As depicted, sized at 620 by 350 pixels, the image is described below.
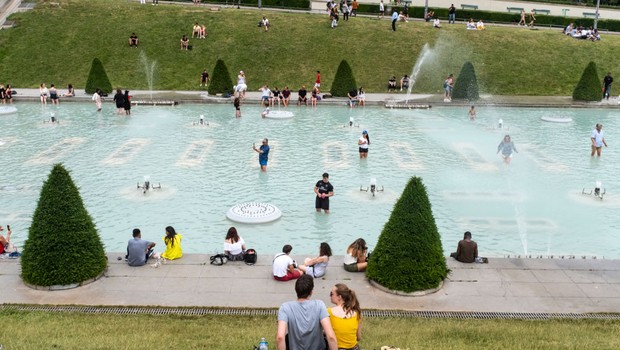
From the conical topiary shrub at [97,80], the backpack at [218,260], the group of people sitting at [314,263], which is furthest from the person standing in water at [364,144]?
the conical topiary shrub at [97,80]

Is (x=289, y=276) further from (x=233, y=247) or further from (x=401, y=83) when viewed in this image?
(x=401, y=83)

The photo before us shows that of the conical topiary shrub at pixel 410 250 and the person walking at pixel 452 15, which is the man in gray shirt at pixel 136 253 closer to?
the conical topiary shrub at pixel 410 250

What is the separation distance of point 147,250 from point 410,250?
5.85 meters

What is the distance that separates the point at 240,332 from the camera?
10047 millimetres

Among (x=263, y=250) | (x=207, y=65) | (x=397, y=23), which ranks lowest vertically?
(x=263, y=250)

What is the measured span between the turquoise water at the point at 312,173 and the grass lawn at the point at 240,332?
4545 millimetres

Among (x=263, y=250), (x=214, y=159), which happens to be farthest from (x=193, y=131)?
(x=263, y=250)

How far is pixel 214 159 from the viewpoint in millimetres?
23297

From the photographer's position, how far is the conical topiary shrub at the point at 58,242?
11.9 meters

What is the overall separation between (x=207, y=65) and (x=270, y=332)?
34.5 meters

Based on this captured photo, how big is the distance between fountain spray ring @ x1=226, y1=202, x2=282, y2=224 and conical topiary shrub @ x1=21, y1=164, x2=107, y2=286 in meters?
5.07

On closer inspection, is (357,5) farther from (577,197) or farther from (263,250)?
(263,250)

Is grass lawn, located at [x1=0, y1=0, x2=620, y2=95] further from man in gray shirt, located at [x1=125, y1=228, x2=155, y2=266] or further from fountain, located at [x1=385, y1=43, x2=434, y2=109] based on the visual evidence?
man in gray shirt, located at [x1=125, y1=228, x2=155, y2=266]

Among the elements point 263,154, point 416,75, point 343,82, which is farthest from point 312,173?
point 416,75
